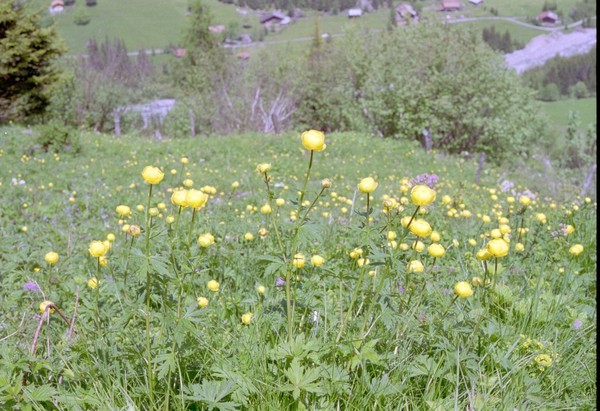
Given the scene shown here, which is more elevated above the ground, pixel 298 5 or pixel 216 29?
pixel 216 29

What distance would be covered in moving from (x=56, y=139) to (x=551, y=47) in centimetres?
5498

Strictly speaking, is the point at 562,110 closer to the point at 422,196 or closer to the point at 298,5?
the point at 422,196

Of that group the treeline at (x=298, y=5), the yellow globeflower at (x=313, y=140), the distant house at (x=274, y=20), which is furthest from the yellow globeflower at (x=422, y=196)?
the treeline at (x=298, y=5)

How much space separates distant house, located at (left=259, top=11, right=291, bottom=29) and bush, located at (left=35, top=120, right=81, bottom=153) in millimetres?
77082

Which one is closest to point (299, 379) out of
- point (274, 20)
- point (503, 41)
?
point (503, 41)

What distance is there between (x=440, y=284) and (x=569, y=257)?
4.39 ft

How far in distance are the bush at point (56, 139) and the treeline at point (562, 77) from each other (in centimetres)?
2601

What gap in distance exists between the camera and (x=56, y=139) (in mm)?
7871

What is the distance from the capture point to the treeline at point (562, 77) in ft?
93.7

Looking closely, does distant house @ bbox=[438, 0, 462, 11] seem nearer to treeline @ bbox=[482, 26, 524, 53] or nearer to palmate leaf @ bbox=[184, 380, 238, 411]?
treeline @ bbox=[482, 26, 524, 53]

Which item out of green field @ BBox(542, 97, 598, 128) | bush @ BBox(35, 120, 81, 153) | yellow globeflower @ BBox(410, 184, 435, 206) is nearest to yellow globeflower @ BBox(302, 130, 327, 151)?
yellow globeflower @ BBox(410, 184, 435, 206)

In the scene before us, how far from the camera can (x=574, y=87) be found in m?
28.7

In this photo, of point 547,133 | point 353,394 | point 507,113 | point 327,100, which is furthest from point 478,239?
point 547,133

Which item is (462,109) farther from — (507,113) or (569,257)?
(569,257)
